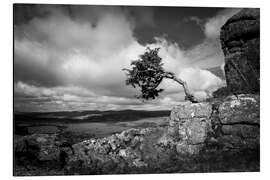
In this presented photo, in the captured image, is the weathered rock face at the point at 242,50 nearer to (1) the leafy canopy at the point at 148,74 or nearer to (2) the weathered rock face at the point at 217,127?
(2) the weathered rock face at the point at 217,127

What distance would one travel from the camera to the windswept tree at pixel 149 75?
9.80m

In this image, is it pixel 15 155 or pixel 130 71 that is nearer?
pixel 15 155

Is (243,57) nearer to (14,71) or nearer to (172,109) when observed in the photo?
(172,109)

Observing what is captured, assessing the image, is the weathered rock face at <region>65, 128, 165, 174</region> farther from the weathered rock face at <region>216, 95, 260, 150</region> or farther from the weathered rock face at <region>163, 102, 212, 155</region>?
the weathered rock face at <region>216, 95, 260, 150</region>

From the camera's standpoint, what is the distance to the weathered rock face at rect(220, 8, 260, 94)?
9.22 meters

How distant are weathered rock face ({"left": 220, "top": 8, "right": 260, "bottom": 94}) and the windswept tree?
73.0 inches

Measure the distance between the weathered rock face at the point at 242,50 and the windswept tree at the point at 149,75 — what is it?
185cm

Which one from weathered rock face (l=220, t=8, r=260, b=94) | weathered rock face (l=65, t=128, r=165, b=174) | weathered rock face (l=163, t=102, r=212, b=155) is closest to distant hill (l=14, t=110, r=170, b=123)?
weathered rock face (l=65, t=128, r=165, b=174)

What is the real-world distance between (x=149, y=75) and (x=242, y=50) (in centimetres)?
381

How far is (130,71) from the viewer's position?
9.73 m

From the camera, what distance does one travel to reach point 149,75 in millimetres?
10680

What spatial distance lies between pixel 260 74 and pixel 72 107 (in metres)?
6.95

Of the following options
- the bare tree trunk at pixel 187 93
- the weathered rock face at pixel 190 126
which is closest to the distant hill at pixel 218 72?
the bare tree trunk at pixel 187 93
